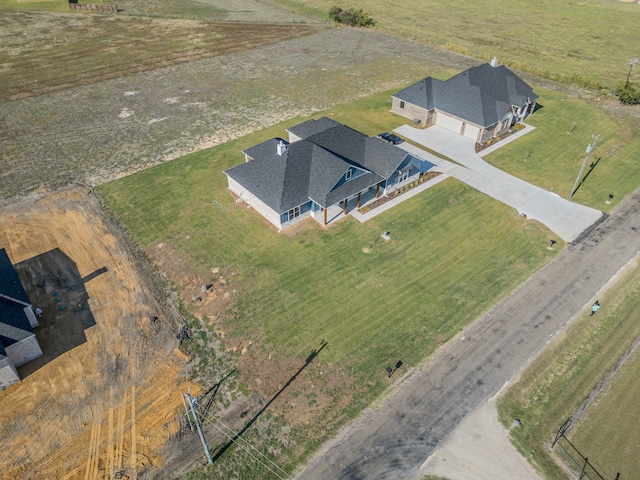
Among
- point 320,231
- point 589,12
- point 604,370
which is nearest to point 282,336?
point 320,231

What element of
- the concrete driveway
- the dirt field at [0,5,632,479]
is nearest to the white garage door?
the concrete driveway

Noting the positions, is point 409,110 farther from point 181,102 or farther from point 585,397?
point 585,397

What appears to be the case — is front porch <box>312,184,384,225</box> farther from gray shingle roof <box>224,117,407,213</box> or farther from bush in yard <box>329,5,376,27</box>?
bush in yard <box>329,5,376,27</box>

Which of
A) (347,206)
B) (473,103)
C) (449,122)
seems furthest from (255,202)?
(473,103)

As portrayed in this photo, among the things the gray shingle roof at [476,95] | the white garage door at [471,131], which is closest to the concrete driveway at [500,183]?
the white garage door at [471,131]

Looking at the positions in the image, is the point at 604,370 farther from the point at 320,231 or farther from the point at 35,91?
the point at 35,91

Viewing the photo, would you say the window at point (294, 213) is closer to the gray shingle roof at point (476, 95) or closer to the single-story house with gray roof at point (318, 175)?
the single-story house with gray roof at point (318, 175)

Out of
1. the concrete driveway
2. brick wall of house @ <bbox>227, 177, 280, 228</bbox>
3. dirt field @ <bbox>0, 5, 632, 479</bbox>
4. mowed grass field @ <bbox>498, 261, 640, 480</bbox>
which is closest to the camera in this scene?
mowed grass field @ <bbox>498, 261, 640, 480</bbox>
